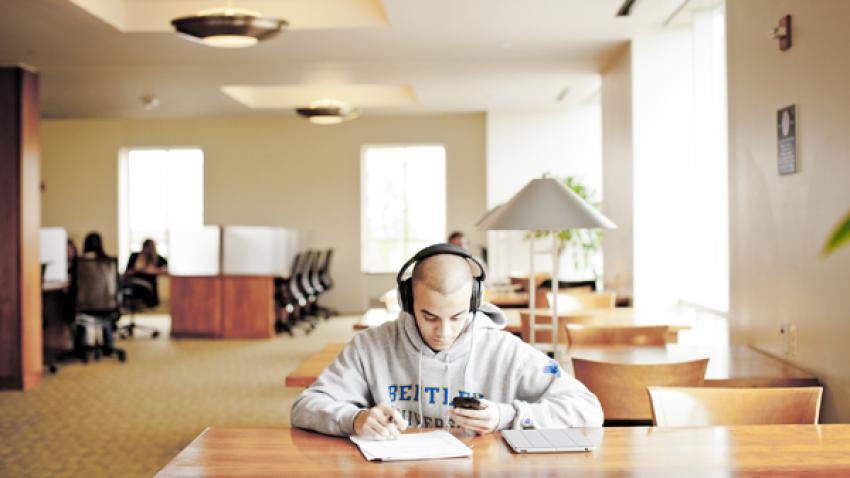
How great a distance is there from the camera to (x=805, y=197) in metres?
3.60

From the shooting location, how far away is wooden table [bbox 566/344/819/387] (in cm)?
347

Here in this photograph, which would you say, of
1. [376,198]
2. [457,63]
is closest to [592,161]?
[376,198]

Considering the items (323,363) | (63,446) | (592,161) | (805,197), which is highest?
(592,161)

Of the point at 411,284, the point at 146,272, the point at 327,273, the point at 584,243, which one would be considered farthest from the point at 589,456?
the point at 327,273

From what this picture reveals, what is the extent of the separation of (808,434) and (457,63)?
6966 millimetres

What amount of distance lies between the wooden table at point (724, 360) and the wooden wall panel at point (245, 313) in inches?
275

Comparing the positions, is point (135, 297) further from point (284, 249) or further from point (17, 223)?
point (17, 223)

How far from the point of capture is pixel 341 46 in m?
7.81

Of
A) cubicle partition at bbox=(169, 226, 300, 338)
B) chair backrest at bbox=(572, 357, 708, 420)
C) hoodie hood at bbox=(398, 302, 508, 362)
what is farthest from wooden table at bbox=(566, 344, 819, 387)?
cubicle partition at bbox=(169, 226, 300, 338)

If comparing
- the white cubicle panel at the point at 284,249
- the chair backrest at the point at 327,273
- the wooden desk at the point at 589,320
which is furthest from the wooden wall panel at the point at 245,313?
the wooden desk at the point at 589,320

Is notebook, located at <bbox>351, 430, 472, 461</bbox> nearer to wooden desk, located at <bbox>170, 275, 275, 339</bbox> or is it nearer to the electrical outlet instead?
the electrical outlet

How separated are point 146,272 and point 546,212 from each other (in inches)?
365

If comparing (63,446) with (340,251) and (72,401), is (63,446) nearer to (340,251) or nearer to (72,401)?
(72,401)

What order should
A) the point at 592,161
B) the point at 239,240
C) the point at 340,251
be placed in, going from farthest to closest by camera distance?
the point at 340,251 < the point at 592,161 < the point at 239,240
